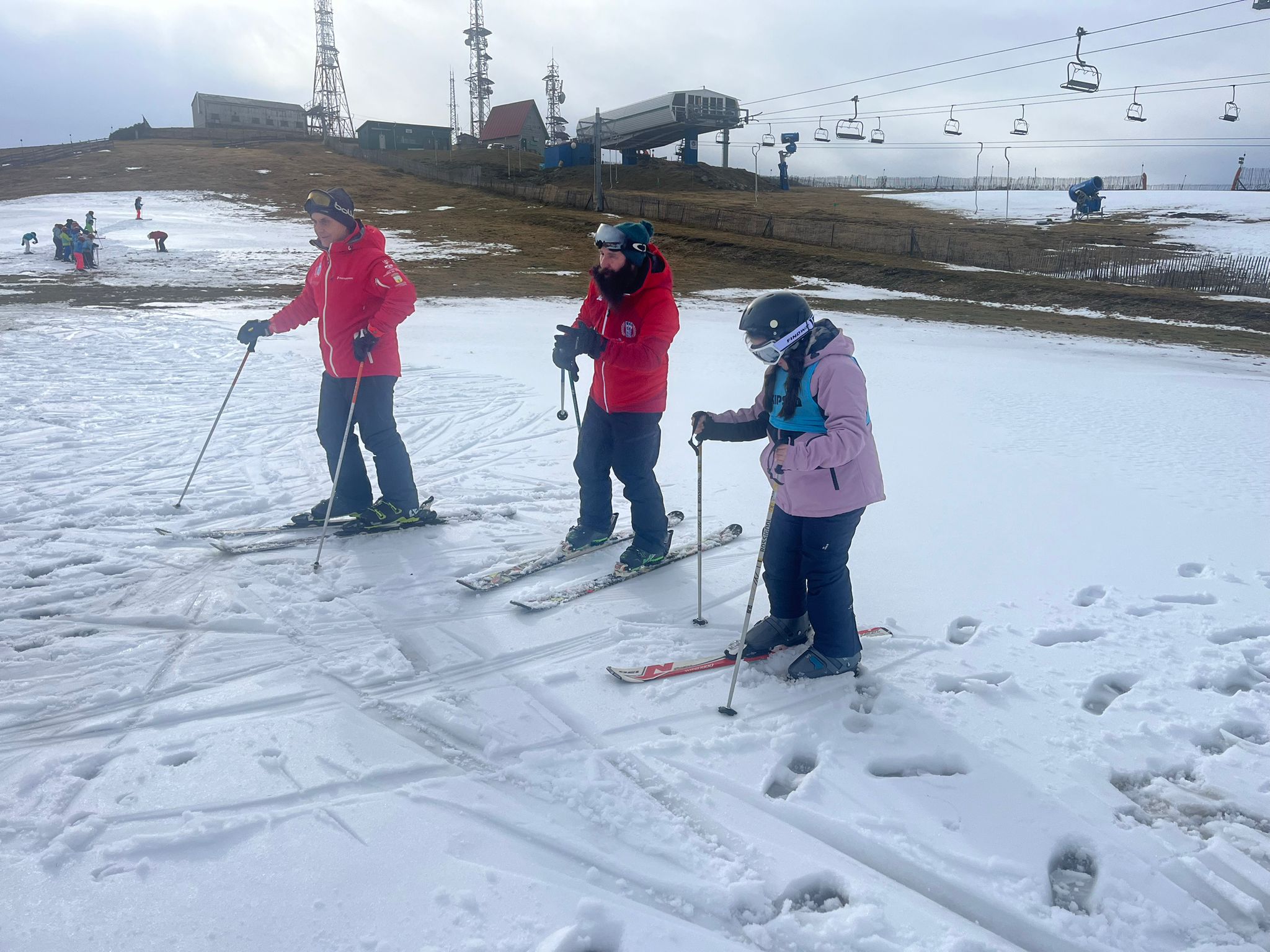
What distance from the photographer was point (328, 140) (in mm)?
64938

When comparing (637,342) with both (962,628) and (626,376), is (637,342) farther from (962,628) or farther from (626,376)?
(962,628)

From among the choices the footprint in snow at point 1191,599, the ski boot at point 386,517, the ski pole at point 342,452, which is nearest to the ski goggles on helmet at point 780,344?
the ski pole at point 342,452

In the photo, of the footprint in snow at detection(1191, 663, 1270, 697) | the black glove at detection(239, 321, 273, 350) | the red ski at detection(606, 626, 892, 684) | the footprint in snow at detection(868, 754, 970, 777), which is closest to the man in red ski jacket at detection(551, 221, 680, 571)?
the red ski at detection(606, 626, 892, 684)

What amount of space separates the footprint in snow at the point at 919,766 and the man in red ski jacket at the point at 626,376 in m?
1.81

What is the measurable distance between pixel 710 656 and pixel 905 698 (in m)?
0.82

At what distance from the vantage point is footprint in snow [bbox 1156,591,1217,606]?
4008mm

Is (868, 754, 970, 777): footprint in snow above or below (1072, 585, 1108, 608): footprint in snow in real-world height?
below

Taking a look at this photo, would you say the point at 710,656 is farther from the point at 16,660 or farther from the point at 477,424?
the point at 477,424

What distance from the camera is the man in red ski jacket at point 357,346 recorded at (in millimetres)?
4402

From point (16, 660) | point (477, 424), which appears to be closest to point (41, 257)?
point (477, 424)

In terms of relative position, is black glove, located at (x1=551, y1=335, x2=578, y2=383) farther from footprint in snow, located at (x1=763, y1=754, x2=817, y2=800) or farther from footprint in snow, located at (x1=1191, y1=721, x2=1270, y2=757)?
footprint in snow, located at (x1=1191, y1=721, x2=1270, y2=757)

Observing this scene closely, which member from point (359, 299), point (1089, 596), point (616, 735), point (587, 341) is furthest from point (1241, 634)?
point (359, 299)

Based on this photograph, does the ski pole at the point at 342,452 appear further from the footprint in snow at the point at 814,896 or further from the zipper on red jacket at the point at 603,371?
the footprint in snow at the point at 814,896

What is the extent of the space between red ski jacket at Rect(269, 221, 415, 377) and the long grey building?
7625 cm
